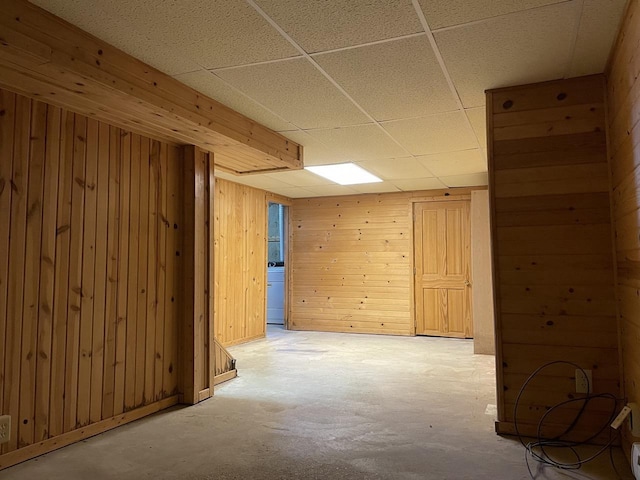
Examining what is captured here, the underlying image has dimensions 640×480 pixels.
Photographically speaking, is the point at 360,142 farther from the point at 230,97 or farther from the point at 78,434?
the point at 78,434

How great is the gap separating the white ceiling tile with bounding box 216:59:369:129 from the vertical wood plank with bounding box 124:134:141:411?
3.21 feet

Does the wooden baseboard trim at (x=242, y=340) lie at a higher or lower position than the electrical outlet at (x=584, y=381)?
lower

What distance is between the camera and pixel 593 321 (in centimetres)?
263

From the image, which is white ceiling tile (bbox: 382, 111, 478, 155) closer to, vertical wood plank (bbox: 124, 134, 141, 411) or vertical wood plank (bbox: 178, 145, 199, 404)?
vertical wood plank (bbox: 178, 145, 199, 404)

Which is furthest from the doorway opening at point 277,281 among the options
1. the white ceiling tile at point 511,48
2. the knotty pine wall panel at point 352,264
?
the white ceiling tile at point 511,48

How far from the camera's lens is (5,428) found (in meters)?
2.35

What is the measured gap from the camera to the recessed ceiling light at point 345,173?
17.2ft

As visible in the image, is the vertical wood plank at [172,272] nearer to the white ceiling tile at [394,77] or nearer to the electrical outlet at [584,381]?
the white ceiling tile at [394,77]

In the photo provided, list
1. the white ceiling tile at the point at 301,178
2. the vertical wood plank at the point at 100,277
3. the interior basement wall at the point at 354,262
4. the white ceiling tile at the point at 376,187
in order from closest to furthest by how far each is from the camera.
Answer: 1. the vertical wood plank at the point at 100,277
2. the white ceiling tile at the point at 301,178
3. the white ceiling tile at the point at 376,187
4. the interior basement wall at the point at 354,262

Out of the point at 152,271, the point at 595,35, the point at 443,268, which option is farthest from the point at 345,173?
the point at 595,35

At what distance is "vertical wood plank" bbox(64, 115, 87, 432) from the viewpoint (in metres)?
2.71

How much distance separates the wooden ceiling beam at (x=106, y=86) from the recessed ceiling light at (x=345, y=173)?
1.57m

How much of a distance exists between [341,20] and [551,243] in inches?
70.6

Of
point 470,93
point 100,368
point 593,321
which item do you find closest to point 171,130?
point 100,368
